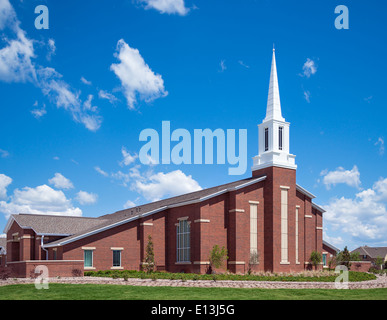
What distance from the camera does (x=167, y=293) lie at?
2233cm

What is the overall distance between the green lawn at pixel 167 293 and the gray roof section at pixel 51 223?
72.0 feet

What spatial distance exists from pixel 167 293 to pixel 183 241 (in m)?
21.3

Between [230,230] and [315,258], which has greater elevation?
[230,230]

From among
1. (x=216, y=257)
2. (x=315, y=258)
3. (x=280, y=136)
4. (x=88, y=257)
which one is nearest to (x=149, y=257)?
(x=88, y=257)

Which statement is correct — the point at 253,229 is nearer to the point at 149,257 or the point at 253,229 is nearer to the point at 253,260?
the point at 253,260

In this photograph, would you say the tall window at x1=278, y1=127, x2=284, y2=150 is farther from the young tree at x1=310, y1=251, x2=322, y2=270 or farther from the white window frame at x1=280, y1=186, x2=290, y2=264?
the young tree at x1=310, y1=251, x2=322, y2=270

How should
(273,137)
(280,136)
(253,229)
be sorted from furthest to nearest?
(280,136)
(273,137)
(253,229)

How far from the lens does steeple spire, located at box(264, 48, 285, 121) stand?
44.6 metres

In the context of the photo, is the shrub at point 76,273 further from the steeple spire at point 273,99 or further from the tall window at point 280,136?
the steeple spire at point 273,99

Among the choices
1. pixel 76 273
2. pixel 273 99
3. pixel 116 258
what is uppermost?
pixel 273 99

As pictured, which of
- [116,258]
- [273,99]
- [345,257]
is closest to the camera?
[116,258]

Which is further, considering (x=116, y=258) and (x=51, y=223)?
(x=51, y=223)

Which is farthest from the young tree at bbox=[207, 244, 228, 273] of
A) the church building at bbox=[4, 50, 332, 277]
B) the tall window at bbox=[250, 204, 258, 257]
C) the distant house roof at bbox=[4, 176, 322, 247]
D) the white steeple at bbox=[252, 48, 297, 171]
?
the white steeple at bbox=[252, 48, 297, 171]
